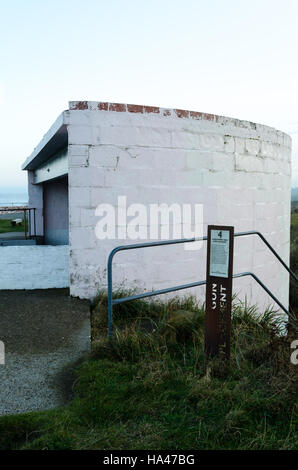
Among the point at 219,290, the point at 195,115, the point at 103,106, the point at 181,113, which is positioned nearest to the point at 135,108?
the point at 103,106

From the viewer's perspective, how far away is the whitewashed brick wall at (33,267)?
18.9 ft

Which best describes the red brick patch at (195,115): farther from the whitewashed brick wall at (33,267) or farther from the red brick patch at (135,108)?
the whitewashed brick wall at (33,267)

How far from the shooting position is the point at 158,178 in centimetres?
540

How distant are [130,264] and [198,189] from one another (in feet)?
4.82

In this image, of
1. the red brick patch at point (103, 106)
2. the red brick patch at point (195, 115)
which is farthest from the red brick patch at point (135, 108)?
the red brick patch at point (195, 115)

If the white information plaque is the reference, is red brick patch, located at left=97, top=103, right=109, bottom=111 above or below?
above

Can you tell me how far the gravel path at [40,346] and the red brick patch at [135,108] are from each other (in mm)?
2574

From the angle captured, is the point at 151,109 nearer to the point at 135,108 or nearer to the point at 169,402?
the point at 135,108

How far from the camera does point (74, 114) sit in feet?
16.6

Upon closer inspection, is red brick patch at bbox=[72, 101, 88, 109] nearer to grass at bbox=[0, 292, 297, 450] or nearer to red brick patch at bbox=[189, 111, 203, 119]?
red brick patch at bbox=[189, 111, 203, 119]

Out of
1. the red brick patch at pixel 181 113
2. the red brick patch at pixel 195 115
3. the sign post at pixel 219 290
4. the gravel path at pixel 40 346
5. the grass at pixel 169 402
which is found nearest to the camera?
the grass at pixel 169 402

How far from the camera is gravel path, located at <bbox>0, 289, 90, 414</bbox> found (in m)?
2.83

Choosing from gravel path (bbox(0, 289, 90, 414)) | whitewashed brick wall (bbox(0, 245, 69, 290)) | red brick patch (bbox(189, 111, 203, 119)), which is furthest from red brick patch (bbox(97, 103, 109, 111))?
gravel path (bbox(0, 289, 90, 414))

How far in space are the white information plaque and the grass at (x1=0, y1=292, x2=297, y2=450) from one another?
0.71 meters
